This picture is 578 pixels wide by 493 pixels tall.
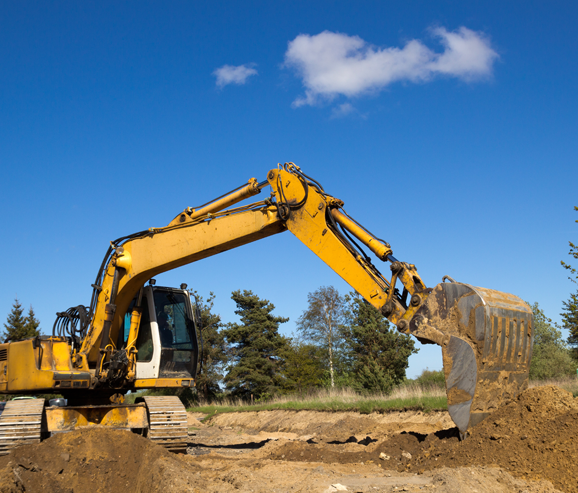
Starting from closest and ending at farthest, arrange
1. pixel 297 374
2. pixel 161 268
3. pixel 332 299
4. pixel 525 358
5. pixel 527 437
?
pixel 527 437
pixel 525 358
pixel 161 268
pixel 297 374
pixel 332 299

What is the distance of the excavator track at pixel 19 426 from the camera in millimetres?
7754

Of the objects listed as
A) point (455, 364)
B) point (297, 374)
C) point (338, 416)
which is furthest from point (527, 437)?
point (297, 374)

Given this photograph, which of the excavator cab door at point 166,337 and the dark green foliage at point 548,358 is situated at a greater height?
the excavator cab door at point 166,337

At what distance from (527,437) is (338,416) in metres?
11.2

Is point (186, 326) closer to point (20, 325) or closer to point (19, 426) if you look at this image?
point (19, 426)

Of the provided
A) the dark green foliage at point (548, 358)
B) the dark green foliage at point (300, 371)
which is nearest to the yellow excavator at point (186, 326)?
the dark green foliage at point (548, 358)

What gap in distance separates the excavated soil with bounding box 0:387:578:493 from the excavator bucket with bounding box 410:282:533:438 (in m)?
0.23

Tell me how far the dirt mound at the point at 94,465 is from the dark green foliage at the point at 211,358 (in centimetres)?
2922

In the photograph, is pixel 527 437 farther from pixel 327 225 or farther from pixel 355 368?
pixel 355 368

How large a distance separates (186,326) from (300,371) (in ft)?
79.8

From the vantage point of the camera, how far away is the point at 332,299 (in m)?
38.7

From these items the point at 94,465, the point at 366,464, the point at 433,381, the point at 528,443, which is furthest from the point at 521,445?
the point at 433,381

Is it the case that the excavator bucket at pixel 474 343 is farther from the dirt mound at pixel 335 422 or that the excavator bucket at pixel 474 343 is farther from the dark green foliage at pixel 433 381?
the dark green foliage at pixel 433 381

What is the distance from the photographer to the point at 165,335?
9.60 meters
